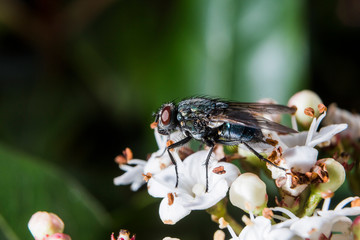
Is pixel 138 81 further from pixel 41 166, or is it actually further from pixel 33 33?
pixel 41 166

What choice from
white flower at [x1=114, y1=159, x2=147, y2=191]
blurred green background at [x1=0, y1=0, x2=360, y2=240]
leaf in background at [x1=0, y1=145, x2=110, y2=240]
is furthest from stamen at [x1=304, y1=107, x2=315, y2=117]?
leaf in background at [x1=0, y1=145, x2=110, y2=240]

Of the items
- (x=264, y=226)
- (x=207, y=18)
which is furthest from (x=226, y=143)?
(x=207, y=18)

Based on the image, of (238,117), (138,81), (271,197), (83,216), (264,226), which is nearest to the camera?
(264,226)

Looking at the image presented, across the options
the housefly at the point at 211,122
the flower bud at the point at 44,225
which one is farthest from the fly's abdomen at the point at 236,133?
the flower bud at the point at 44,225

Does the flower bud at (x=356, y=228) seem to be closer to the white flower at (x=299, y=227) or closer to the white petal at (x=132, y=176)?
the white flower at (x=299, y=227)

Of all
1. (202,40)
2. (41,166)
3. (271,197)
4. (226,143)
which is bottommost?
(271,197)

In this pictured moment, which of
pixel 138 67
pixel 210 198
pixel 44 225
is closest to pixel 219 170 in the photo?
pixel 210 198

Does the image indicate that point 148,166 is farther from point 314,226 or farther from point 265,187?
point 314,226
